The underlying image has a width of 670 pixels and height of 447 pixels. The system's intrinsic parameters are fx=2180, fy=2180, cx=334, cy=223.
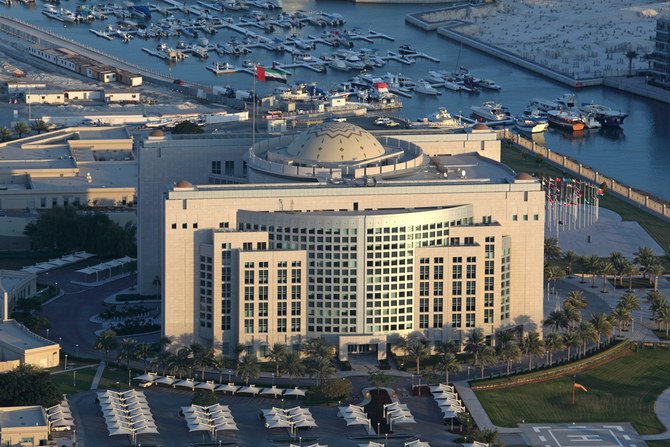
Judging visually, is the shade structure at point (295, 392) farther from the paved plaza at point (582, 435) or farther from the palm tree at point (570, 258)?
the palm tree at point (570, 258)

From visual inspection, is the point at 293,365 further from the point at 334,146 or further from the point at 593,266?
the point at 593,266

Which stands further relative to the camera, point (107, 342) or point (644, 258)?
point (644, 258)

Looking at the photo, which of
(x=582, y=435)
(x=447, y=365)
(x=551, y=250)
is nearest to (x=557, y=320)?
(x=447, y=365)

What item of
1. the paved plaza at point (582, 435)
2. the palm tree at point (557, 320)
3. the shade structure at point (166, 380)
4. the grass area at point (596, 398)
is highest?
the palm tree at point (557, 320)

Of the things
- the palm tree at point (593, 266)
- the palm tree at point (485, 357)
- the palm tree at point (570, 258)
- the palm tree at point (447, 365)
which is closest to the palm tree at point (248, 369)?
the palm tree at point (447, 365)

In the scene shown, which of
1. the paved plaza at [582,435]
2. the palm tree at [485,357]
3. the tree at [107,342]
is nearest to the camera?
the paved plaza at [582,435]

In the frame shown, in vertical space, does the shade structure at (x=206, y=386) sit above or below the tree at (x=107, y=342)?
below
